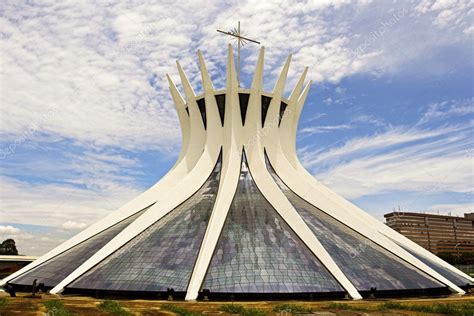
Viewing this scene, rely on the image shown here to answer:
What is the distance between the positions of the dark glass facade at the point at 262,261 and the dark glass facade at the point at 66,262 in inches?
304

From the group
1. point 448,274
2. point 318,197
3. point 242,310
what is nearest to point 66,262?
point 242,310

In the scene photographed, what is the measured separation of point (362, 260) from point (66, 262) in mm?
16906

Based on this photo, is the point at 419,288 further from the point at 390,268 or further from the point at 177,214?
the point at 177,214

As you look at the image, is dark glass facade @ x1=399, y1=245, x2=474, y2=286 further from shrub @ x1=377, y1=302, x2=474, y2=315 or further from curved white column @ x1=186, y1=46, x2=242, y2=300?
curved white column @ x1=186, y1=46, x2=242, y2=300

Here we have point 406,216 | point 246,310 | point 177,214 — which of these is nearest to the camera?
point 246,310

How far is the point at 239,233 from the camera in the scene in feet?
69.4

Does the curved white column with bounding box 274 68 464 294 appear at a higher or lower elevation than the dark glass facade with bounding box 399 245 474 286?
higher

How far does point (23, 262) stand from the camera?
50469 mm

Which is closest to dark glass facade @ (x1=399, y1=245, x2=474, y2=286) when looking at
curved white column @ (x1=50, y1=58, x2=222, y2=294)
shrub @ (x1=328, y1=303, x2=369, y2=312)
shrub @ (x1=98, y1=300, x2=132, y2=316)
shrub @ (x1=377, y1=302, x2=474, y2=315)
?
shrub @ (x1=377, y1=302, x2=474, y2=315)

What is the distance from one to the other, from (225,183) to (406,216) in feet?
426

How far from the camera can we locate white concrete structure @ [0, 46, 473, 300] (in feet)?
60.7

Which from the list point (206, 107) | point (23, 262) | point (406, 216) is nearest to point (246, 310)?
point (206, 107)

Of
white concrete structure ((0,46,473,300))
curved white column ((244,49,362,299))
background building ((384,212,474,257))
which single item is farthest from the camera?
background building ((384,212,474,257))

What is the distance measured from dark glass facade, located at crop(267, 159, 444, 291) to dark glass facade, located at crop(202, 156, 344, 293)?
4.89 feet
